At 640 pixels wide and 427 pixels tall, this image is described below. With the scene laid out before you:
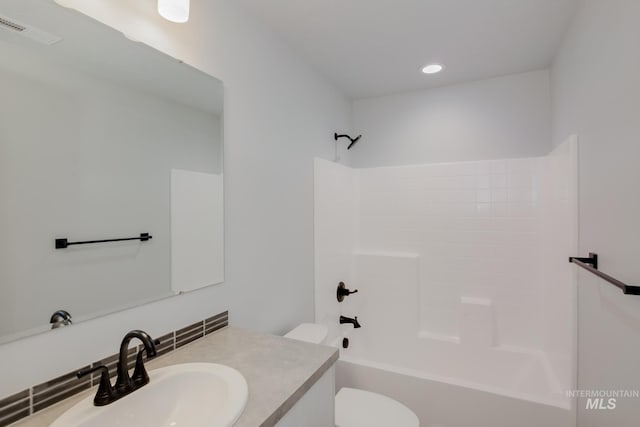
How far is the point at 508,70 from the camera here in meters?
2.42

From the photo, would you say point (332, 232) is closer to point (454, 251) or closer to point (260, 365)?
point (454, 251)

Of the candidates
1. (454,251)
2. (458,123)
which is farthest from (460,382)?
(458,123)

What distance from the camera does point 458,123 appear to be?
106 inches

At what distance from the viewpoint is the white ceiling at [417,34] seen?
1.62 meters

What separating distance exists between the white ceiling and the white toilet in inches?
72.9

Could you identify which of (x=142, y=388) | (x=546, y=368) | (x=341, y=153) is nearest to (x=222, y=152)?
(x=142, y=388)

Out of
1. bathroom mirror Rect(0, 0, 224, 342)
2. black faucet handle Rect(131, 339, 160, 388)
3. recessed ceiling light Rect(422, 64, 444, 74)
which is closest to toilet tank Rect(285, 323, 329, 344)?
bathroom mirror Rect(0, 0, 224, 342)

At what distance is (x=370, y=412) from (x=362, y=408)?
6 cm

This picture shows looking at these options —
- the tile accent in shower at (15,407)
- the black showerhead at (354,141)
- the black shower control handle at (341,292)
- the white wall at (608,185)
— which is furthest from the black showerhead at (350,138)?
the tile accent in shower at (15,407)

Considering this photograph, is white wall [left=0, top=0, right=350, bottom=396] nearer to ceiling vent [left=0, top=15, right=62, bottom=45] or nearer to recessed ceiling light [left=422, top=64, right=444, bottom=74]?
ceiling vent [left=0, top=15, right=62, bottom=45]

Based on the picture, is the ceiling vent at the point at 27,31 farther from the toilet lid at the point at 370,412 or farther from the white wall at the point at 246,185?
the toilet lid at the point at 370,412

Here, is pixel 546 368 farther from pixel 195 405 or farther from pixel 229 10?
pixel 229 10

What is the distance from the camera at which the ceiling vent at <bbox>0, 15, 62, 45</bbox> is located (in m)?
0.81

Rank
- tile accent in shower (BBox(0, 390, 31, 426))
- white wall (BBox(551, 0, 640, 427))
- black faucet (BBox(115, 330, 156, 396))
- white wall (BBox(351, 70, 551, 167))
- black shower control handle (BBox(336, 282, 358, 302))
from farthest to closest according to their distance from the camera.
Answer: black shower control handle (BBox(336, 282, 358, 302)) < white wall (BBox(351, 70, 551, 167)) < white wall (BBox(551, 0, 640, 427)) < black faucet (BBox(115, 330, 156, 396)) < tile accent in shower (BBox(0, 390, 31, 426))
